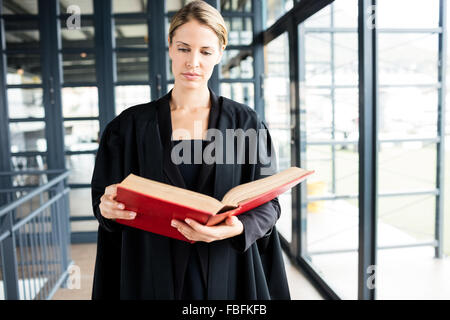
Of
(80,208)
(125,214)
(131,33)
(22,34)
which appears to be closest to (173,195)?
(125,214)

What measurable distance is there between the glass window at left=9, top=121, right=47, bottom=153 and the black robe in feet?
11.5

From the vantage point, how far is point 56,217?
10.1 feet

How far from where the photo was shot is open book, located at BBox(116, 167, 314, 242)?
0.69 m

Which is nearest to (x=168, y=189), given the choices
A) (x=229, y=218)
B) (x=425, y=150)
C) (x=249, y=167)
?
(x=229, y=218)

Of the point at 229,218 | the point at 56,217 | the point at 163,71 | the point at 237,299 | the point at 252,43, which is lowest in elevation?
the point at 56,217

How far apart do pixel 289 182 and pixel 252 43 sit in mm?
3466

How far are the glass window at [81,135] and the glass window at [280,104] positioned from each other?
6.11 feet

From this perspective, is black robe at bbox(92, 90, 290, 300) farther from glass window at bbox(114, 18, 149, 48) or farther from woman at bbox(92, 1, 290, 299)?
glass window at bbox(114, 18, 149, 48)

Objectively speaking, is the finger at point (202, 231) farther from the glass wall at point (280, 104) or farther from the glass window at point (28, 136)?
the glass window at point (28, 136)

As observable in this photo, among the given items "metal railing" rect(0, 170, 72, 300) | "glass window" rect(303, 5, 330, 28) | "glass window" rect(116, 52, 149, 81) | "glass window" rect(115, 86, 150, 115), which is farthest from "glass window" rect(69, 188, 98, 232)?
"glass window" rect(303, 5, 330, 28)

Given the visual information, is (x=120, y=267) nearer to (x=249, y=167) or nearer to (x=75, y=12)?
(x=249, y=167)

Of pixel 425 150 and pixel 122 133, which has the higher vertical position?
pixel 122 133

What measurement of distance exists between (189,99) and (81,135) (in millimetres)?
3450

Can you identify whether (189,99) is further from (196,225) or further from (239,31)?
(239,31)
